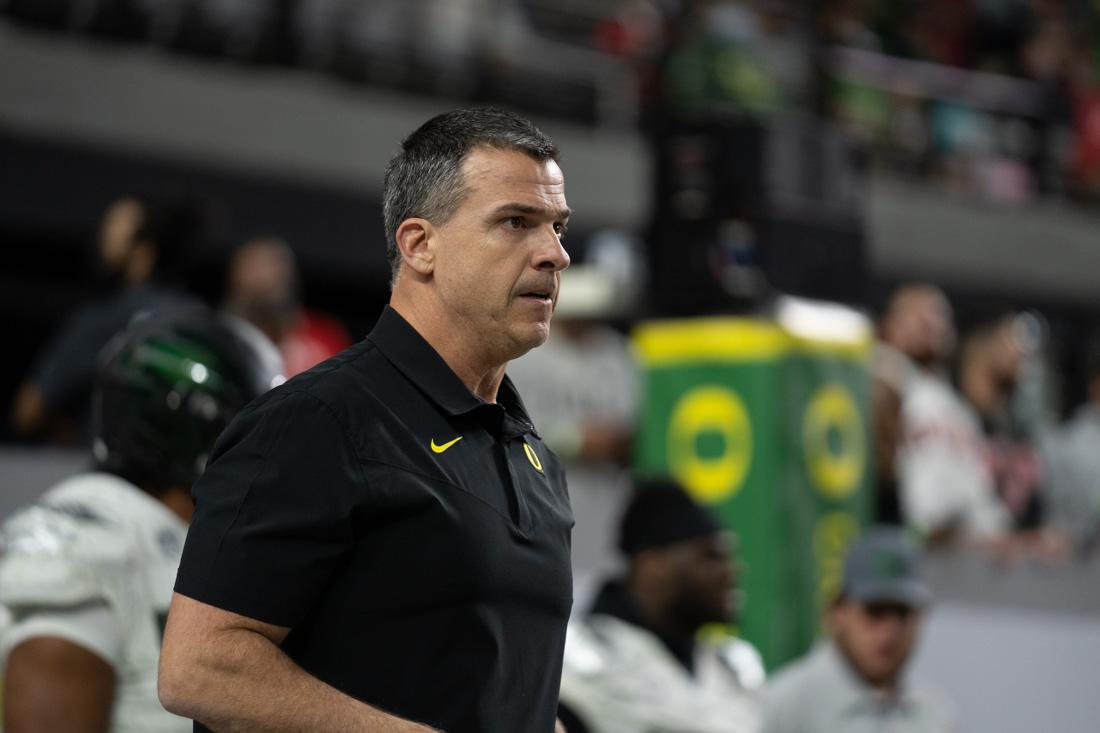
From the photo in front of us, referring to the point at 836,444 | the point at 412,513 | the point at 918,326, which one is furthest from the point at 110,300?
the point at 918,326

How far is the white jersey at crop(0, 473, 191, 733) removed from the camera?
89.4 inches

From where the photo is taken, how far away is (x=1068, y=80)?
12.4m

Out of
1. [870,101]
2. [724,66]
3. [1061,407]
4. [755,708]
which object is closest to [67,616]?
[755,708]

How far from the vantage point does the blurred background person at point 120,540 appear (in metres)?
2.24

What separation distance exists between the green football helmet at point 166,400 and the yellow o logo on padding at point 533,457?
0.75 m

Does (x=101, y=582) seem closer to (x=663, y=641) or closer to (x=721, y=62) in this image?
(x=663, y=641)

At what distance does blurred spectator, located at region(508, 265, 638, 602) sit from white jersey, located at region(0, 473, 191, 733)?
2636 mm

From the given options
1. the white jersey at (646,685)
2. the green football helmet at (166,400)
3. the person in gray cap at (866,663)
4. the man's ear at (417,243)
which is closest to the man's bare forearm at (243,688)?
the man's ear at (417,243)

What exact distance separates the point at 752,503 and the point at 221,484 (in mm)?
3108

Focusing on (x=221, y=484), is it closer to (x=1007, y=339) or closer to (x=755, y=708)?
(x=755, y=708)

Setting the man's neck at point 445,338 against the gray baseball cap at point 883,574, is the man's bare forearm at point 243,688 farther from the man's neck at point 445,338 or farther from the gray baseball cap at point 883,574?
the gray baseball cap at point 883,574

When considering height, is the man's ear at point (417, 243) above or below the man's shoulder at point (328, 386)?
above

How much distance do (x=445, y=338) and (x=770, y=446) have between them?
286cm

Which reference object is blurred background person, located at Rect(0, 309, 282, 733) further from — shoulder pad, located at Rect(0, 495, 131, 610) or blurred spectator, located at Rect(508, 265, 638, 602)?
blurred spectator, located at Rect(508, 265, 638, 602)
